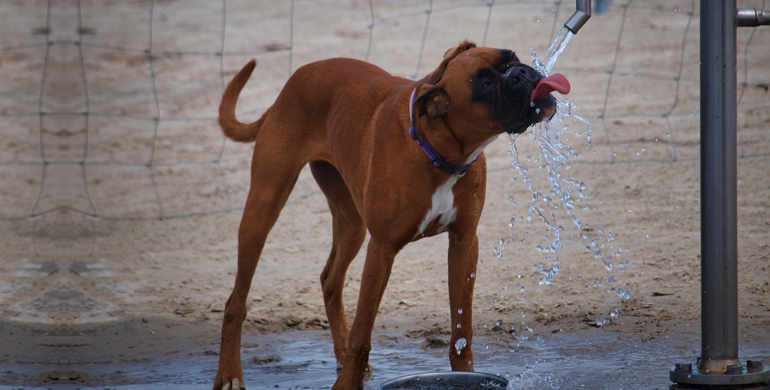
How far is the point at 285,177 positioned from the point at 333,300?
73 centimetres

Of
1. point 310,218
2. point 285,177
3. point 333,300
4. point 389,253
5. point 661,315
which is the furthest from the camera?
point 310,218

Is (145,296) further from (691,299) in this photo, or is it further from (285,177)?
(691,299)

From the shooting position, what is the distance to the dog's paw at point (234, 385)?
12.2 feet

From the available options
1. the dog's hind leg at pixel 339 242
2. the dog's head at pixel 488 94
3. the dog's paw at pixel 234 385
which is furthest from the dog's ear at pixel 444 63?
the dog's paw at pixel 234 385

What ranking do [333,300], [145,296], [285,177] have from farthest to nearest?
[145,296] → [333,300] → [285,177]

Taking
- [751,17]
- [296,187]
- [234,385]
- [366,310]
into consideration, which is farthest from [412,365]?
[296,187]

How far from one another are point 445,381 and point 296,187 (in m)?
4.47

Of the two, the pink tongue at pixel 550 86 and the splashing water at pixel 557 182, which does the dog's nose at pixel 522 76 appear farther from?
the splashing water at pixel 557 182

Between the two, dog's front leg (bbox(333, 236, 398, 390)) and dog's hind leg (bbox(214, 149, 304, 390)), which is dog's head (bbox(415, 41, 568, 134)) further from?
dog's hind leg (bbox(214, 149, 304, 390))

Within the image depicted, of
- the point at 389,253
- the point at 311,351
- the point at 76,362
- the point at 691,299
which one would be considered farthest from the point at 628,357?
the point at 76,362

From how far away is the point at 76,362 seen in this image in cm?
432

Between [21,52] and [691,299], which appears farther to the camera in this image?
[21,52]

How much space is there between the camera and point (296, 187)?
761cm

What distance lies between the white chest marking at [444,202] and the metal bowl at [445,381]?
0.63m
